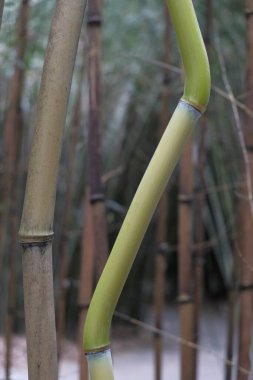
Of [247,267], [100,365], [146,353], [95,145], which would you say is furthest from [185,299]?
[146,353]

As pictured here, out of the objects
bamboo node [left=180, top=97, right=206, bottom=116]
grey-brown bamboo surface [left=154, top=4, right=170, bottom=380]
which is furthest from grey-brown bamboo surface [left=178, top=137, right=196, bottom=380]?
bamboo node [left=180, top=97, right=206, bottom=116]

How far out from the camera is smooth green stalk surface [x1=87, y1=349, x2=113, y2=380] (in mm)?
377

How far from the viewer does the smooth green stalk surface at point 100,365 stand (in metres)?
0.38

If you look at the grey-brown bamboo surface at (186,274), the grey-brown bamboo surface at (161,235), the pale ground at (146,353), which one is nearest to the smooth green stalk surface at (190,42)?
the grey-brown bamboo surface at (186,274)

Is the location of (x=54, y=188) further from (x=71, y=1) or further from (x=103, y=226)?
(x=103, y=226)

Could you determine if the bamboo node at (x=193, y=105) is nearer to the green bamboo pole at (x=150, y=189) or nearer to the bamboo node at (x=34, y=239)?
the green bamboo pole at (x=150, y=189)

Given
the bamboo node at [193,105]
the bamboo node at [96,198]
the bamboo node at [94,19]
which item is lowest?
the bamboo node at [96,198]

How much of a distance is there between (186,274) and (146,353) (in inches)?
52.0

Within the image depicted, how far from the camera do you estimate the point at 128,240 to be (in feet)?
1.21

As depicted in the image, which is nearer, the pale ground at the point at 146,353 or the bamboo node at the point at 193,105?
the bamboo node at the point at 193,105

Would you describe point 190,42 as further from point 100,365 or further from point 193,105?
point 100,365

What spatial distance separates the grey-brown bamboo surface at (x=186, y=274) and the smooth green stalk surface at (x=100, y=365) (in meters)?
0.61

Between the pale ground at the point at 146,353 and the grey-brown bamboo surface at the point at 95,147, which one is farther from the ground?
the grey-brown bamboo surface at the point at 95,147

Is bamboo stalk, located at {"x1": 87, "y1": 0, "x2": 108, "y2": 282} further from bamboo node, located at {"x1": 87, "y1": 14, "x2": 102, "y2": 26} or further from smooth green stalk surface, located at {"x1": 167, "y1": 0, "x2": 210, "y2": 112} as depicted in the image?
smooth green stalk surface, located at {"x1": 167, "y1": 0, "x2": 210, "y2": 112}
